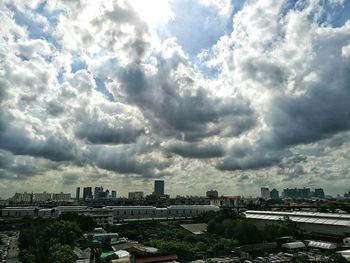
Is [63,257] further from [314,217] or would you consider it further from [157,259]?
[314,217]

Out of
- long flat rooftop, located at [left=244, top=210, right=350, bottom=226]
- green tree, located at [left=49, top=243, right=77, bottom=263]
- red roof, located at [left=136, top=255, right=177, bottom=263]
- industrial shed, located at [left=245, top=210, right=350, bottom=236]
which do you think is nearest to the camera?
green tree, located at [left=49, top=243, right=77, bottom=263]

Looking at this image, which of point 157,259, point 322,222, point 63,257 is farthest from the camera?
point 322,222

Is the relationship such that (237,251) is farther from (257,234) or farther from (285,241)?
(285,241)

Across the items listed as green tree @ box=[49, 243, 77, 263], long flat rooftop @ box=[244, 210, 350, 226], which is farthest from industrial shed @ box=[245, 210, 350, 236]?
green tree @ box=[49, 243, 77, 263]

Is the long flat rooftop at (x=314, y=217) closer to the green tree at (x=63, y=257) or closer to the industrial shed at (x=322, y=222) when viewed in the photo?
the industrial shed at (x=322, y=222)

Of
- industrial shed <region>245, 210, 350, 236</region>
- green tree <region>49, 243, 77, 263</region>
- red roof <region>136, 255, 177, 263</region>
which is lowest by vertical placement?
red roof <region>136, 255, 177, 263</region>

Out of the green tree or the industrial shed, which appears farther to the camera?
the industrial shed

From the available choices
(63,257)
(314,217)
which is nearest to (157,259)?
(63,257)

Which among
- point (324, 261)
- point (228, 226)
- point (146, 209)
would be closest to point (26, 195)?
point (146, 209)

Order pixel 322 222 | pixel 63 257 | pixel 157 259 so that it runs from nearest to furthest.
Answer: pixel 63 257 < pixel 157 259 < pixel 322 222

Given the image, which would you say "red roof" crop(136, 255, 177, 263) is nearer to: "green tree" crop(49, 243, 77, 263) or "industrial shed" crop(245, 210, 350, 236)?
"green tree" crop(49, 243, 77, 263)

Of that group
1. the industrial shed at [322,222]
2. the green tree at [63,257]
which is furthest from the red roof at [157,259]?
the industrial shed at [322,222]
